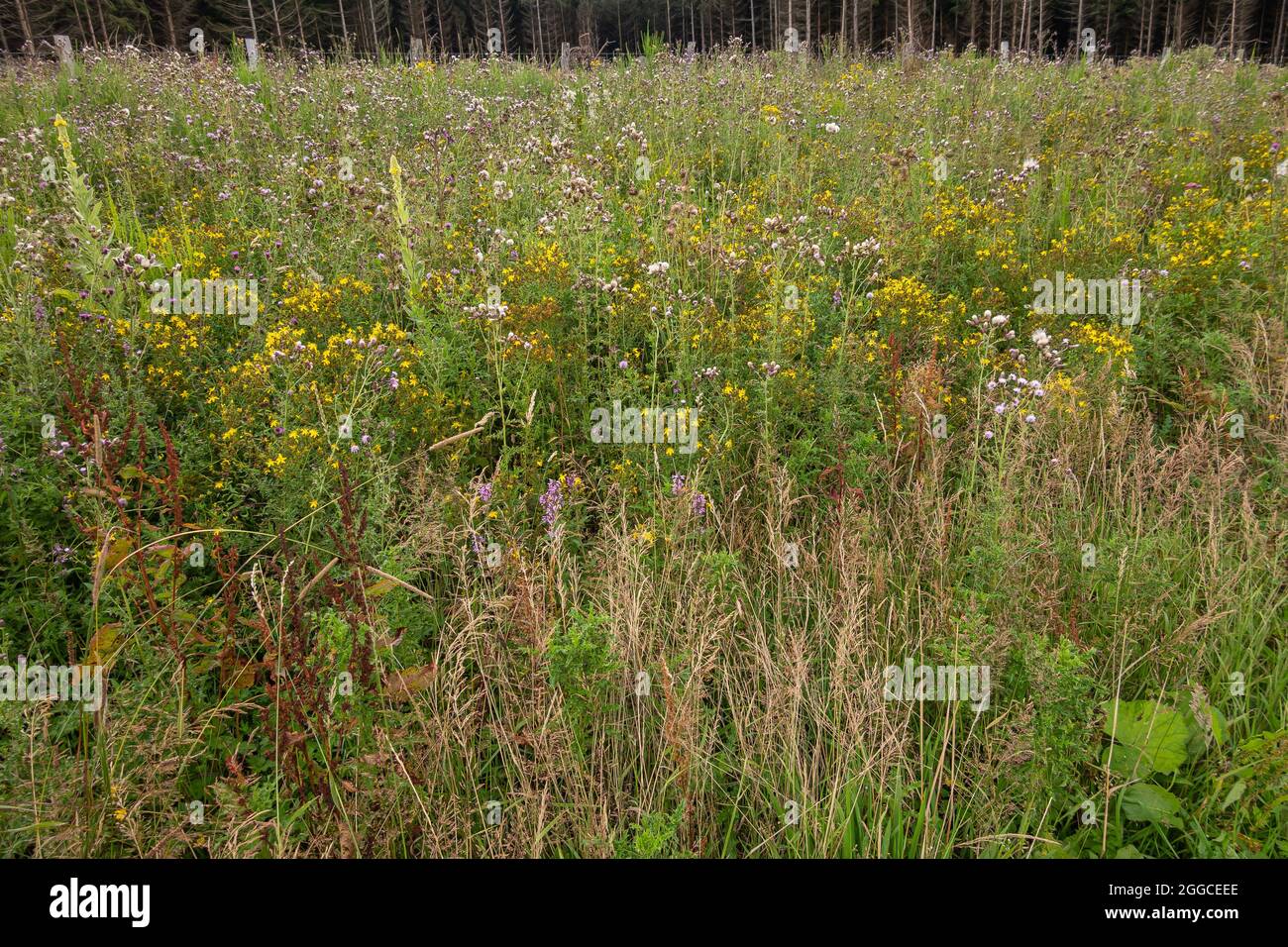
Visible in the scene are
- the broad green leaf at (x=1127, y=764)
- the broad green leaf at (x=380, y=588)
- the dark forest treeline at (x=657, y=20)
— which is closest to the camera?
the broad green leaf at (x=1127, y=764)

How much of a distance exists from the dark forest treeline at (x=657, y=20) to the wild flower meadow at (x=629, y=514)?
80.5ft

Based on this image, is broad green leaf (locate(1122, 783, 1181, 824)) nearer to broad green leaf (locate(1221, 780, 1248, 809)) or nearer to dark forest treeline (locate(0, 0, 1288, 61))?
broad green leaf (locate(1221, 780, 1248, 809))

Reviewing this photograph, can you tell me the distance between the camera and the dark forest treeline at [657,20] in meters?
28.4

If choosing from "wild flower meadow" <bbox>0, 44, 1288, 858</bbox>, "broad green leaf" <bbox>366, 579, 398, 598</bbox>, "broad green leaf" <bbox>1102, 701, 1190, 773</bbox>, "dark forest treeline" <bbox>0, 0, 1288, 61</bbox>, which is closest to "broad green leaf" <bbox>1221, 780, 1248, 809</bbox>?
"wild flower meadow" <bbox>0, 44, 1288, 858</bbox>

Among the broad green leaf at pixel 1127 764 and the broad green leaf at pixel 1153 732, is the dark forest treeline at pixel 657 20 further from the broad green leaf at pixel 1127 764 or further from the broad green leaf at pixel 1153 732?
the broad green leaf at pixel 1127 764

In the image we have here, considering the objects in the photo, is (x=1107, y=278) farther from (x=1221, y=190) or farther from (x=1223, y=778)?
(x=1223, y=778)

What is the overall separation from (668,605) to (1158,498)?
233 cm

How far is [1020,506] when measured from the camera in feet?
11.2

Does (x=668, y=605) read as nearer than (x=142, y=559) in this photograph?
No

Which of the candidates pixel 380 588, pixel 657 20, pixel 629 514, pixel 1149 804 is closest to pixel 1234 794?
pixel 1149 804

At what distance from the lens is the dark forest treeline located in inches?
1117

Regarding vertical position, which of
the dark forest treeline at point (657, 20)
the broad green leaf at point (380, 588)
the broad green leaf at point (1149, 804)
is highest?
the dark forest treeline at point (657, 20)

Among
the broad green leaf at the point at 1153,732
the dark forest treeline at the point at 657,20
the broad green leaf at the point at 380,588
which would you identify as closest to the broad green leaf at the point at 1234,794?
the broad green leaf at the point at 1153,732
